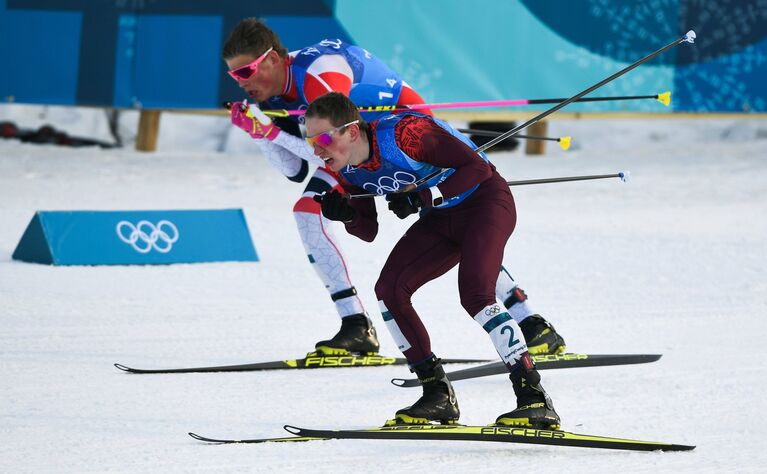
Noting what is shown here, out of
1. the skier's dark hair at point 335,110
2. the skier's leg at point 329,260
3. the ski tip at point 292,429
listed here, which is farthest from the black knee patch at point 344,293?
the skier's dark hair at point 335,110

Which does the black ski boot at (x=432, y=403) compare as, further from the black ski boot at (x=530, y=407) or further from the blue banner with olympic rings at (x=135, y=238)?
the blue banner with olympic rings at (x=135, y=238)

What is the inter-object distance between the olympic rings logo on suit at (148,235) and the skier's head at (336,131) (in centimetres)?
367

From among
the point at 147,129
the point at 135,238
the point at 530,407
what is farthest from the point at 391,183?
the point at 147,129

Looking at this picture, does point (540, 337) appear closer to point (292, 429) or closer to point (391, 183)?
point (391, 183)

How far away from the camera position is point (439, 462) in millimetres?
3713

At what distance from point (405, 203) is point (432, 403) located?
653 millimetres

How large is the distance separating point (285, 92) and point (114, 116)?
10.2m

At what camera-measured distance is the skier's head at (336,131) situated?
395 centimetres

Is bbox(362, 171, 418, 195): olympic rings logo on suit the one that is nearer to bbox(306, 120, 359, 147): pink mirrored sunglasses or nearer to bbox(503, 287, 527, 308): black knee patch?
bbox(306, 120, 359, 147): pink mirrored sunglasses

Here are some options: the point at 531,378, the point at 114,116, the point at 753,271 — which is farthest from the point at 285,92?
the point at 114,116

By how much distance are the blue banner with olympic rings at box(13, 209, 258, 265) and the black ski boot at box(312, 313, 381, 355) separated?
2.38 meters

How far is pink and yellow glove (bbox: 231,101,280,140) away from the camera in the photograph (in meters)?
4.88

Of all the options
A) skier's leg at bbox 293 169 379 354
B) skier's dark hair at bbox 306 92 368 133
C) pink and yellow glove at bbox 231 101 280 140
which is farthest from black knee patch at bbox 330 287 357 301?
skier's dark hair at bbox 306 92 368 133

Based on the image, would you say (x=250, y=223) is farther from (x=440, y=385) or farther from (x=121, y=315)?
(x=440, y=385)
